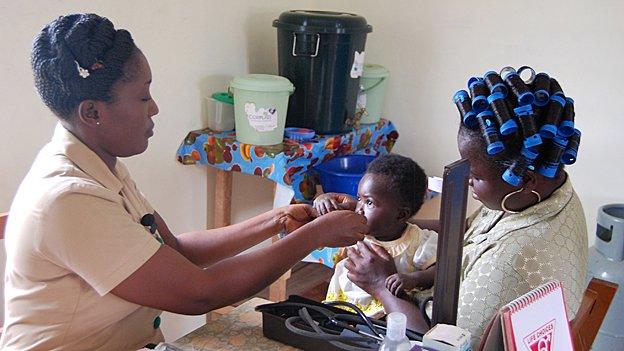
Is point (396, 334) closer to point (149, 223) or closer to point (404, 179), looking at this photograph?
point (149, 223)

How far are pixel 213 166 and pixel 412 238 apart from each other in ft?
3.62

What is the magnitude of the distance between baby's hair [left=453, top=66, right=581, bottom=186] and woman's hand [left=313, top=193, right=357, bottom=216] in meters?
0.64

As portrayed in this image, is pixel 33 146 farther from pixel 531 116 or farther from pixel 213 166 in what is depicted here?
pixel 531 116

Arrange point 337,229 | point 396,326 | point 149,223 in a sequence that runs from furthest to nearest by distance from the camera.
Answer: point 337,229, point 149,223, point 396,326

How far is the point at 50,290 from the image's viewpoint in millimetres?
1314

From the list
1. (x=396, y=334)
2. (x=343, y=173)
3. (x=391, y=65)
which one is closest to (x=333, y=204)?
(x=343, y=173)

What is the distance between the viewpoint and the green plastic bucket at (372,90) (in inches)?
119

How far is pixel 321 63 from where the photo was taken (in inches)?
106

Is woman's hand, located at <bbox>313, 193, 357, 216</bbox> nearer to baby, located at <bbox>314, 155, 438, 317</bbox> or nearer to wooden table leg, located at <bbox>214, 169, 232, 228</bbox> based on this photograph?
baby, located at <bbox>314, 155, 438, 317</bbox>

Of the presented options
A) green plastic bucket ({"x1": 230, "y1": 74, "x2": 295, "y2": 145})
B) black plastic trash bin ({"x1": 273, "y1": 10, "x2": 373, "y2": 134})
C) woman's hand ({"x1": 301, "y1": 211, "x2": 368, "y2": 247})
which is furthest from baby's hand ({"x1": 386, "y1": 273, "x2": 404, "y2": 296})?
black plastic trash bin ({"x1": 273, "y1": 10, "x2": 373, "y2": 134})

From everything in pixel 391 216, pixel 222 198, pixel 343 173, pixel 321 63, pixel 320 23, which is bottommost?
pixel 222 198

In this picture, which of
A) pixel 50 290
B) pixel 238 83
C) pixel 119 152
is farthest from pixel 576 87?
→ pixel 50 290

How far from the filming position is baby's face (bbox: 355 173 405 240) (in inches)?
73.3

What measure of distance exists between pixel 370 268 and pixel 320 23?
126cm
